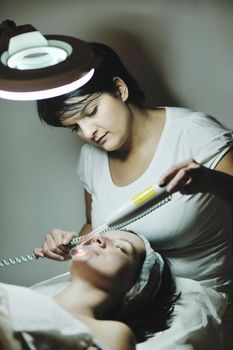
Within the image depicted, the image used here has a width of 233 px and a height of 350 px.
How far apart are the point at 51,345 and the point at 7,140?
38cm

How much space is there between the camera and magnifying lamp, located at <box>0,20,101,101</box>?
729 millimetres

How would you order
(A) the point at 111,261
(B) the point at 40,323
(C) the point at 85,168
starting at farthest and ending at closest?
1. (C) the point at 85,168
2. (A) the point at 111,261
3. (B) the point at 40,323

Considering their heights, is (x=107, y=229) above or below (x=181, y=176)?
below

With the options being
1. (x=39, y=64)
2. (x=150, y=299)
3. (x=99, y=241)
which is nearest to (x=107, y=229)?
(x=99, y=241)

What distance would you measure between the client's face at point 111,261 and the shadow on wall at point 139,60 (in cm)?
26

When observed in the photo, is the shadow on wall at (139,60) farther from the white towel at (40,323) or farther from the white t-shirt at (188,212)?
the white towel at (40,323)

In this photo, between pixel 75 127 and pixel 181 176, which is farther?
pixel 75 127

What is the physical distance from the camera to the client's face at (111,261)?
0.78 meters

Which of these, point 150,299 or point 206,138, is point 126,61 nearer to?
point 206,138

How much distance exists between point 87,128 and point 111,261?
8.7 inches

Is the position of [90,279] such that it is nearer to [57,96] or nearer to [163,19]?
[57,96]

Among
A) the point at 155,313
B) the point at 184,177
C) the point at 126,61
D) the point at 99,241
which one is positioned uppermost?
the point at 126,61

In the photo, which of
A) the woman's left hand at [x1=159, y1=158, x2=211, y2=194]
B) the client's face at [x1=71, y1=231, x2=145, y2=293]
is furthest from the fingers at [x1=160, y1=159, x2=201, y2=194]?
the client's face at [x1=71, y1=231, x2=145, y2=293]

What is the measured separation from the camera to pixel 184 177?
733 millimetres
